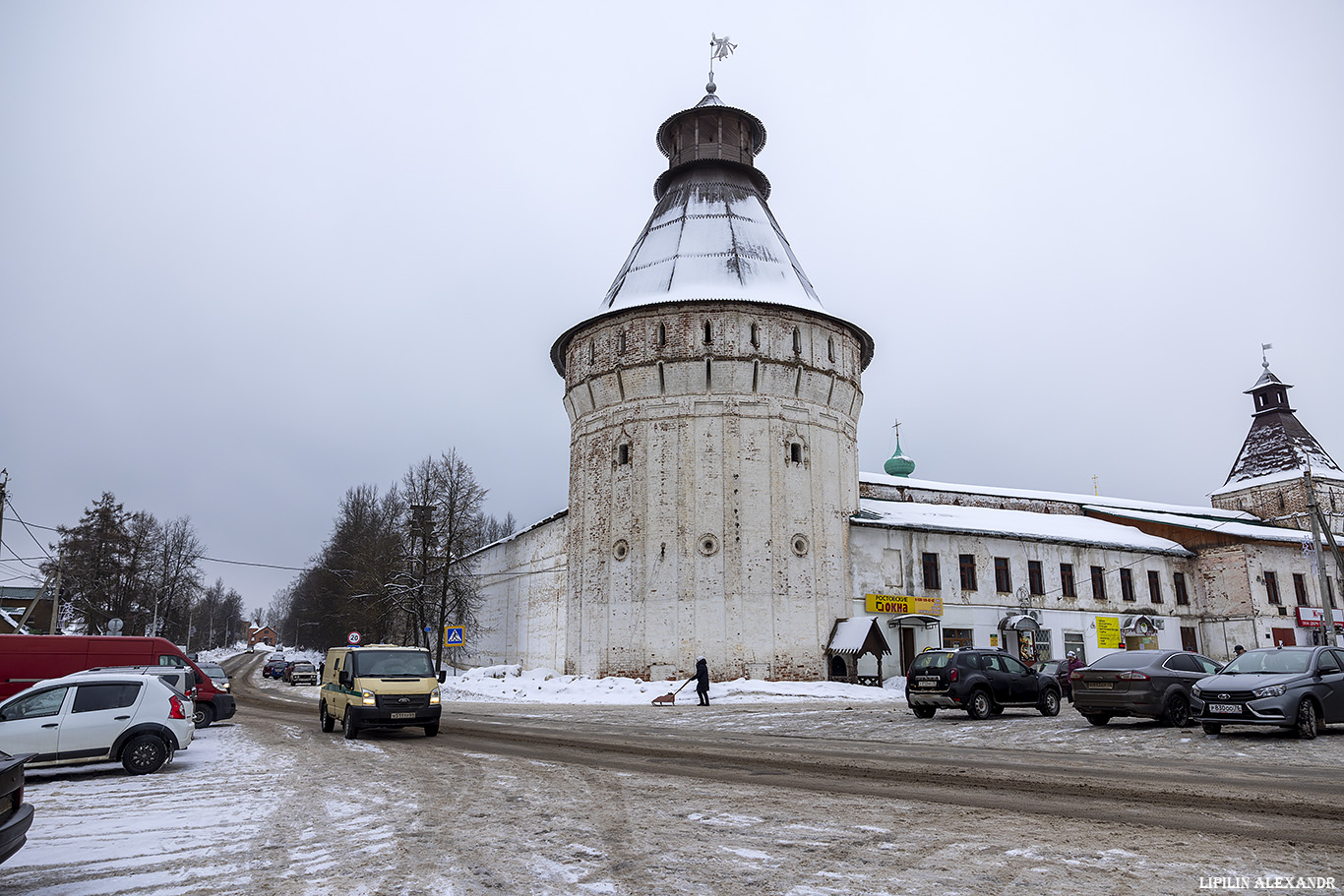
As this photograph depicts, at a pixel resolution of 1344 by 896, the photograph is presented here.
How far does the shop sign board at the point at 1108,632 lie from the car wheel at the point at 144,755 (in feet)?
123

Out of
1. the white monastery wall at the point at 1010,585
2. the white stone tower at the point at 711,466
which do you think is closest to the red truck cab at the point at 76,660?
the white stone tower at the point at 711,466

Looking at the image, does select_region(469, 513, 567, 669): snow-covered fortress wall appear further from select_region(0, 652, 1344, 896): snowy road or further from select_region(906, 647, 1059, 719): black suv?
select_region(0, 652, 1344, 896): snowy road

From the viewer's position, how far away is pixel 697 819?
710 cm

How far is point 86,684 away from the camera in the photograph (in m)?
11.2

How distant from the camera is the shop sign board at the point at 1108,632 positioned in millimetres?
38406

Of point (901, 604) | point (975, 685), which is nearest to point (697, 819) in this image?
point (975, 685)

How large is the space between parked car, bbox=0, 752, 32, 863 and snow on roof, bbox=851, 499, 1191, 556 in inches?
1226

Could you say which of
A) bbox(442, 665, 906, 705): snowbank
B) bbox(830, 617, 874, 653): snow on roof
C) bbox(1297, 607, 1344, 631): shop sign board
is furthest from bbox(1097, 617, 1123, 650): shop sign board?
bbox(830, 617, 874, 653): snow on roof

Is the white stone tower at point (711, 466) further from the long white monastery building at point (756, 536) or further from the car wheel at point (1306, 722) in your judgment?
the car wheel at point (1306, 722)

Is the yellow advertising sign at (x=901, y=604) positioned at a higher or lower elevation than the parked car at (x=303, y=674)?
higher

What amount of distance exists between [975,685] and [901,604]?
1629 centimetres

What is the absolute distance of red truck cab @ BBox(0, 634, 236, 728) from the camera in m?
17.2

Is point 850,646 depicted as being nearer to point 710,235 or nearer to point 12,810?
point 710,235

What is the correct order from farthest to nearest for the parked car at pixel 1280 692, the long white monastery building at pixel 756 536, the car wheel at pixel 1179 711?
the long white monastery building at pixel 756 536 < the car wheel at pixel 1179 711 < the parked car at pixel 1280 692
